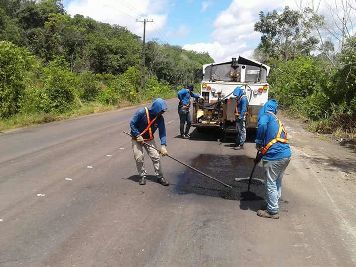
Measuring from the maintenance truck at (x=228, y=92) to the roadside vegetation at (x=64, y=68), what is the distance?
1427mm

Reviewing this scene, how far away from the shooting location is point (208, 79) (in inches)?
591

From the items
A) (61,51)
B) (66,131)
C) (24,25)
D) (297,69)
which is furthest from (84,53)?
(66,131)

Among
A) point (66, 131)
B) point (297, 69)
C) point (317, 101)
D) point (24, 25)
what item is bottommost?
point (66, 131)

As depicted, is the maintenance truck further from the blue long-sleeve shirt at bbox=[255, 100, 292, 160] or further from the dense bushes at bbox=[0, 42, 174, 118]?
the dense bushes at bbox=[0, 42, 174, 118]

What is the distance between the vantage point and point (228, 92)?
46.8 feet

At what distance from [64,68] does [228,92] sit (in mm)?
14773

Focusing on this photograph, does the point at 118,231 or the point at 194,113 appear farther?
the point at 194,113

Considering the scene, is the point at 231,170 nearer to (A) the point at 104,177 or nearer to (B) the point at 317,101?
(A) the point at 104,177

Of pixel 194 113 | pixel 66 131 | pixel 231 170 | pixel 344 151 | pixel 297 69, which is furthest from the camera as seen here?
pixel 297 69


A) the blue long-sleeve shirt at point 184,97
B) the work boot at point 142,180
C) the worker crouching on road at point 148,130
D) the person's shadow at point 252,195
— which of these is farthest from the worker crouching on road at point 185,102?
the work boot at point 142,180

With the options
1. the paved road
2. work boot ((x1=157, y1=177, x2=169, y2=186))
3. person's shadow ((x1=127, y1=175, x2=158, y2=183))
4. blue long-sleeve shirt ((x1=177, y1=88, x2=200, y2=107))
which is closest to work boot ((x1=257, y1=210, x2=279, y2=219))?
the paved road

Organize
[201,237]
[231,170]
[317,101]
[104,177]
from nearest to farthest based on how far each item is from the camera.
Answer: [201,237] → [104,177] → [231,170] → [317,101]

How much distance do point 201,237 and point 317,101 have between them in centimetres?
1503

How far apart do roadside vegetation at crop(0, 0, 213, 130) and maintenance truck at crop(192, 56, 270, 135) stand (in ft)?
4.68
